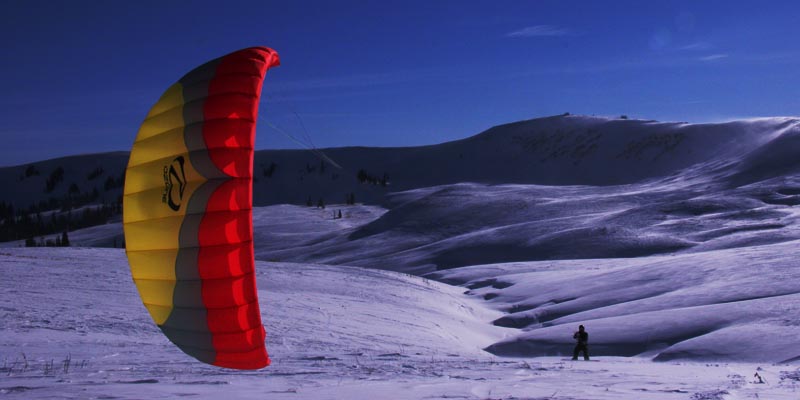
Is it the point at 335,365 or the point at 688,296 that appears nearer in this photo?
the point at 335,365

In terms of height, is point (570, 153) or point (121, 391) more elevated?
point (570, 153)

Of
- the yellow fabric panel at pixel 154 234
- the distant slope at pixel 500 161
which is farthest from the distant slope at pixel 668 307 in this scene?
the distant slope at pixel 500 161

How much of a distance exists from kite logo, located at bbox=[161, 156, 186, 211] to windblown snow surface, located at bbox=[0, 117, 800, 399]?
3.00 metres

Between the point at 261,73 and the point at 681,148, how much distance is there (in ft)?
278

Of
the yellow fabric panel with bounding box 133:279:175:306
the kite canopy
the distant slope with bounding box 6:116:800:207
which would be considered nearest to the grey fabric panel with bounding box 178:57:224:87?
the kite canopy

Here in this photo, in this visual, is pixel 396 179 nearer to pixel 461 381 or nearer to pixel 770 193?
pixel 770 193

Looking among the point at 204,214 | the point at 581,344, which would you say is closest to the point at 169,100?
the point at 204,214

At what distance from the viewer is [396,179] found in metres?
96.3

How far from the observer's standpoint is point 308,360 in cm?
1383

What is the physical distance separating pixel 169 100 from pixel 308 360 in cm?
753

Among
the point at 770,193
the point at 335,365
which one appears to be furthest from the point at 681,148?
the point at 335,365

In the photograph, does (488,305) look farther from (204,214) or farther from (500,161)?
(500,161)

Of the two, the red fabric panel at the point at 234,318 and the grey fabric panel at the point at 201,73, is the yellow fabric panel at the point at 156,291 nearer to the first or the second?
the red fabric panel at the point at 234,318

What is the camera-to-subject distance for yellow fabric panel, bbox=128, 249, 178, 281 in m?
7.15
